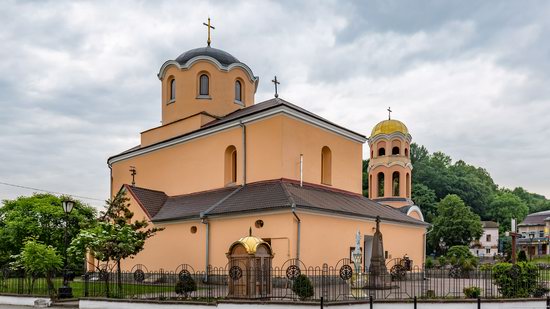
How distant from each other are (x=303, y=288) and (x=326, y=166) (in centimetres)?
1221

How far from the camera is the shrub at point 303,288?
15.3 metres

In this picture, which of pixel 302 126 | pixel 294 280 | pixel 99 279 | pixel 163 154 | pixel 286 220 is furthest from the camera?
pixel 163 154

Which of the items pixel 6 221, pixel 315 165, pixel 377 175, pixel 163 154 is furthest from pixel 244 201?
pixel 6 221

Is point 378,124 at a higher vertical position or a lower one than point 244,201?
higher

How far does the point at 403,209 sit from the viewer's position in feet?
118

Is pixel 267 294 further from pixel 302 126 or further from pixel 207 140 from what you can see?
pixel 207 140

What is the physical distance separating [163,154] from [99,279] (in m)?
11.5

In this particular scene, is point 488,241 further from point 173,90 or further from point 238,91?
point 173,90

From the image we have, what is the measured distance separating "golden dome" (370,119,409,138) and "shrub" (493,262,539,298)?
2375cm

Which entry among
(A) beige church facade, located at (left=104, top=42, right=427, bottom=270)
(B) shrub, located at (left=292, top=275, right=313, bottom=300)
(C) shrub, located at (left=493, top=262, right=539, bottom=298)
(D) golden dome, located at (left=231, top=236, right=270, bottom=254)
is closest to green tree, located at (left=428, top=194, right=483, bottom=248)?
(A) beige church facade, located at (left=104, top=42, right=427, bottom=270)

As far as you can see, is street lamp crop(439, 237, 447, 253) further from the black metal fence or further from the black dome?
the black dome

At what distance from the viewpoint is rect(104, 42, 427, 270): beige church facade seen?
71.5 feet

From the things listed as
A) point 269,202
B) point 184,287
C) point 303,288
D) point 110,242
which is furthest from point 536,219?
point 184,287

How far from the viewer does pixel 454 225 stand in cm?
6178
